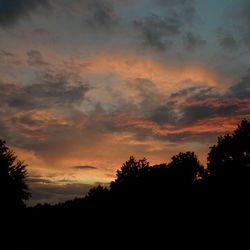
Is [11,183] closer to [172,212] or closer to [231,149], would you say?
[172,212]

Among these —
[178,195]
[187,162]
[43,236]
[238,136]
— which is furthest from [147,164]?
[178,195]

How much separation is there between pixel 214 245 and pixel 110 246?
49.9ft

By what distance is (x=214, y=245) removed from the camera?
1371 inches

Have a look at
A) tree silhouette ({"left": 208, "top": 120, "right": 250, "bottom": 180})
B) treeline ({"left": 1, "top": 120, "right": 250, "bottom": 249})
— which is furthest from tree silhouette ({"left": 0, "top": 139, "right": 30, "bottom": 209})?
tree silhouette ({"left": 208, "top": 120, "right": 250, "bottom": 180})

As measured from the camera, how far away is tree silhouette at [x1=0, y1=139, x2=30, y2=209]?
46.3m

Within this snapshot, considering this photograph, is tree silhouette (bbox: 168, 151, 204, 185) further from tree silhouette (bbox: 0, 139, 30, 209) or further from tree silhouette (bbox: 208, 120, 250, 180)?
tree silhouette (bbox: 0, 139, 30, 209)

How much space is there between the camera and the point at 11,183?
47250 millimetres

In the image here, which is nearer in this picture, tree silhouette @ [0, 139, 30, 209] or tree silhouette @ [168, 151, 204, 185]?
tree silhouette @ [0, 139, 30, 209]

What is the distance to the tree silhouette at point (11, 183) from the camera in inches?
1822

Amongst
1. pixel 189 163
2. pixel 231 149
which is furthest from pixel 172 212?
pixel 189 163

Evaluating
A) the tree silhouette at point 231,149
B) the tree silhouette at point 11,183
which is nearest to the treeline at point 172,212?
the tree silhouette at point 11,183

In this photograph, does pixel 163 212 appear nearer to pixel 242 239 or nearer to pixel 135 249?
pixel 135 249

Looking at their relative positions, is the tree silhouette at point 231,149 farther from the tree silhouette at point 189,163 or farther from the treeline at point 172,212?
the treeline at point 172,212

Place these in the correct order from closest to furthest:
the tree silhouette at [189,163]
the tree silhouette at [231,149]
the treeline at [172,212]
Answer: the treeline at [172,212], the tree silhouette at [231,149], the tree silhouette at [189,163]
